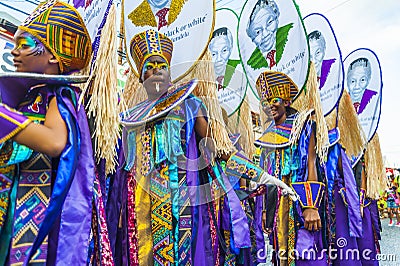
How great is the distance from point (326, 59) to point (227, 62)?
1.00 m

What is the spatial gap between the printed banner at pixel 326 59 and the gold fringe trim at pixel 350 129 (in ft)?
1.74

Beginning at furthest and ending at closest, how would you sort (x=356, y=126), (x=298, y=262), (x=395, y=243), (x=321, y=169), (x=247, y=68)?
(x=395, y=243) < (x=356, y=126) < (x=247, y=68) < (x=321, y=169) < (x=298, y=262)

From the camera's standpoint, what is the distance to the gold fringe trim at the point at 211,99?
236 cm

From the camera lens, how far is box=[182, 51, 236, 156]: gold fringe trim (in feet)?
7.75

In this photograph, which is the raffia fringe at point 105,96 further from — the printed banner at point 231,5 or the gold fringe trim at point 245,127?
the printed banner at point 231,5

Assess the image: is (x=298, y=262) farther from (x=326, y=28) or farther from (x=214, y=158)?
(x=326, y=28)

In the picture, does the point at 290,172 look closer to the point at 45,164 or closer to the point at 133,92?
the point at 133,92

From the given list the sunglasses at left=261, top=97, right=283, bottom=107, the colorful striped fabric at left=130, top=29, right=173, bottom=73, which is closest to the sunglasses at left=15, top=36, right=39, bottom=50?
the colorful striped fabric at left=130, top=29, right=173, bottom=73

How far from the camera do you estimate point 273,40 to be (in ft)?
11.4

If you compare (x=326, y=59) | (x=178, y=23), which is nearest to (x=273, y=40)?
(x=326, y=59)

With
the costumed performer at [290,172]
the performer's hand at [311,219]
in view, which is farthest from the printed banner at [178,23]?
the performer's hand at [311,219]

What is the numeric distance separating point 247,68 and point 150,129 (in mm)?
1660

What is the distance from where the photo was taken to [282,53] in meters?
3.41

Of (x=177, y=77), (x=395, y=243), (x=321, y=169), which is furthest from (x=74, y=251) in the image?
(x=395, y=243)
